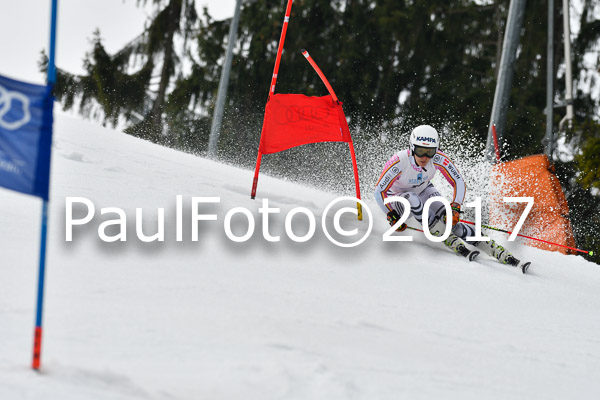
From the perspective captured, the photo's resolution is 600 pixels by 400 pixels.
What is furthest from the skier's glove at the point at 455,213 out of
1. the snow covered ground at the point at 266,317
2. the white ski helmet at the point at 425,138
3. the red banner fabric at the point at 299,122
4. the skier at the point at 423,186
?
the red banner fabric at the point at 299,122

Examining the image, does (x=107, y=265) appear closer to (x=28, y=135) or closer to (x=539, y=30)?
(x=28, y=135)

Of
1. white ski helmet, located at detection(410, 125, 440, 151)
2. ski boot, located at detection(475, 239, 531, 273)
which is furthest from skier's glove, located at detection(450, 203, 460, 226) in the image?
white ski helmet, located at detection(410, 125, 440, 151)

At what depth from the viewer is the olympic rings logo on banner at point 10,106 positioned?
2.63 meters

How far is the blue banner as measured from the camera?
8.66 ft

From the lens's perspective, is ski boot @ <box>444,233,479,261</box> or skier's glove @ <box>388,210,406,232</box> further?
skier's glove @ <box>388,210,406,232</box>

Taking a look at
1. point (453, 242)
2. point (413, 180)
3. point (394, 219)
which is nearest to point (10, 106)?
point (394, 219)

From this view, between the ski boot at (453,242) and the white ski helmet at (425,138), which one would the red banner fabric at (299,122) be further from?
the ski boot at (453,242)

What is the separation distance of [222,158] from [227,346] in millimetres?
16463

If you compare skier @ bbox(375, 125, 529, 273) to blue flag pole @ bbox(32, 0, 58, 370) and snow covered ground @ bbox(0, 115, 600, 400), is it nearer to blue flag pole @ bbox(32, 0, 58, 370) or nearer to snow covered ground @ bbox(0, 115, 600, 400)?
snow covered ground @ bbox(0, 115, 600, 400)

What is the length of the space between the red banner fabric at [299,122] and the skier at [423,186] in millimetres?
617

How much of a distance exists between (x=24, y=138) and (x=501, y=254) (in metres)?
4.81

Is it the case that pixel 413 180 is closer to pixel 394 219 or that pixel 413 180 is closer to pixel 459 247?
pixel 394 219

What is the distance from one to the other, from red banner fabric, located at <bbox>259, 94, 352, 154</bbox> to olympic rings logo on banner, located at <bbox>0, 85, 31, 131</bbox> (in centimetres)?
400

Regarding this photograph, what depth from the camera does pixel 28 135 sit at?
8.73ft
